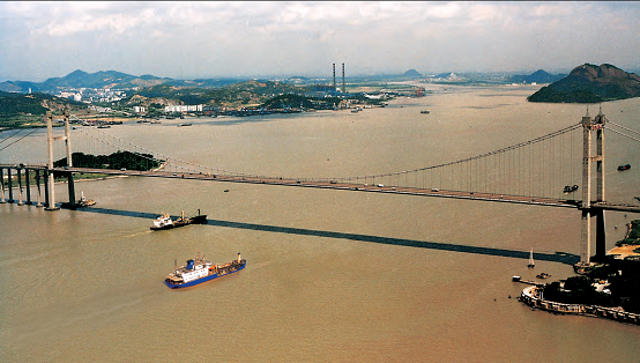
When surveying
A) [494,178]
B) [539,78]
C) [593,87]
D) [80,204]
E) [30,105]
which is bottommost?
[80,204]

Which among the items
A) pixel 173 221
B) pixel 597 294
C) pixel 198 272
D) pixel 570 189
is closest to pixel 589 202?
pixel 597 294

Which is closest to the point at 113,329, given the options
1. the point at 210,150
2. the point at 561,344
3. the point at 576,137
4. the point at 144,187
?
the point at 561,344

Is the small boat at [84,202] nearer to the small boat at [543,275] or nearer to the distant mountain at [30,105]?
the small boat at [543,275]

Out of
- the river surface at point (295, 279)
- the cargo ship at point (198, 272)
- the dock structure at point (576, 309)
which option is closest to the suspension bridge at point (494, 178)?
the river surface at point (295, 279)

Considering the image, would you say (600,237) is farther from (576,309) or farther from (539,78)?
(539,78)

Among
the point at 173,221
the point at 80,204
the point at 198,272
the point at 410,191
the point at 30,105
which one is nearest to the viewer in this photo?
the point at 198,272

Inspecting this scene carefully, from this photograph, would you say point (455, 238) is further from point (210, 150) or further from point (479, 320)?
point (210, 150)

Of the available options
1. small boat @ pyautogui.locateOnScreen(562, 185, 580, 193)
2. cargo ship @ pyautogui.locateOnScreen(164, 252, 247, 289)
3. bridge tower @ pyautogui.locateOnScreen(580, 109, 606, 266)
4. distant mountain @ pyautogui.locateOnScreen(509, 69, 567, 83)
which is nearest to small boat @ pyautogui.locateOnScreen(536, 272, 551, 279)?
bridge tower @ pyautogui.locateOnScreen(580, 109, 606, 266)

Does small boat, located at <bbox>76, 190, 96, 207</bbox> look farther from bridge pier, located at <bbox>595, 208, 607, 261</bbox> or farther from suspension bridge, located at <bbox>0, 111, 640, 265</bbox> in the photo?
bridge pier, located at <bbox>595, 208, 607, 261</bbox>
